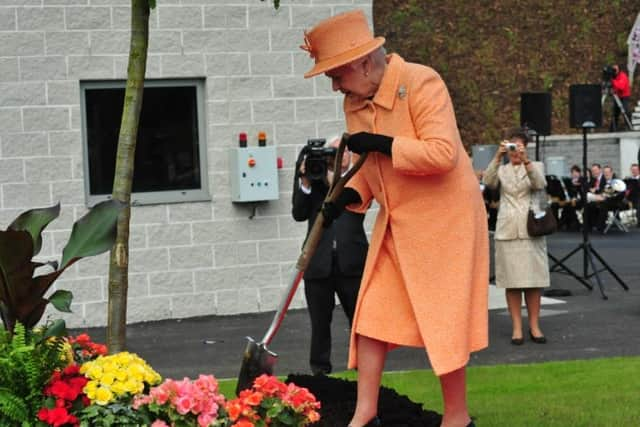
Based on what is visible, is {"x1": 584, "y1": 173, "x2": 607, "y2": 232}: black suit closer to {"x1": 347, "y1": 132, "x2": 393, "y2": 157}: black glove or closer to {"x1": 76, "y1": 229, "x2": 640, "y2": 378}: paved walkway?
{"x1": 76, "y1": 229, "x2": 640, "y2": 378}: paved walkway

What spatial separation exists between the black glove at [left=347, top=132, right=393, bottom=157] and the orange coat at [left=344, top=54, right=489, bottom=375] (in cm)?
6

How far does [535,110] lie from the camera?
17.0m

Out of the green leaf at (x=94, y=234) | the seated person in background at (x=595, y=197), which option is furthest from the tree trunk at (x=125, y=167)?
the seated person in background at (x=595, y=197)

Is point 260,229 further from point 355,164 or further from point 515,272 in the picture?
point 355,164

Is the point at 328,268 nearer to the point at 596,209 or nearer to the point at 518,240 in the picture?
the point at 518,240

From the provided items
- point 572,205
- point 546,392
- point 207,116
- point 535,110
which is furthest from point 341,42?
point 572,205

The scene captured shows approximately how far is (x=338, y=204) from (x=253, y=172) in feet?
25.5

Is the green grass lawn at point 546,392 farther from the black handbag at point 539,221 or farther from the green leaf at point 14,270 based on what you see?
the green leaf at point 14,270

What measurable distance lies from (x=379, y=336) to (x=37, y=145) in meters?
8.09

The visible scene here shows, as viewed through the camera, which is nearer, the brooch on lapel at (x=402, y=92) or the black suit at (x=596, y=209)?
the brooch on lapel at (x=402, y=92)

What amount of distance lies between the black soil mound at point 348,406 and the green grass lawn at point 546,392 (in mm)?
743

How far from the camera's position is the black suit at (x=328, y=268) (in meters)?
9.37

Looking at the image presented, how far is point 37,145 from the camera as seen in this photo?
13.4m

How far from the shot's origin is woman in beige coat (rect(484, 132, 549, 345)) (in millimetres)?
12211
